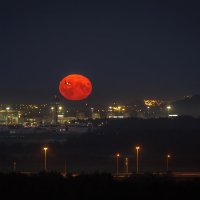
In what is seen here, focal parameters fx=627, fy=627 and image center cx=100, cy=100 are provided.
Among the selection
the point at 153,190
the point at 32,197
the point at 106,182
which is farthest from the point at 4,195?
the point at 153,190

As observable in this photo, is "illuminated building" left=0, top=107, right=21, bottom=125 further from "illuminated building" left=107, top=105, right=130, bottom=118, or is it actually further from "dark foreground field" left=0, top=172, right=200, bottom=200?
"dark foreground field" left=0, top=172, right=200, bottom=200

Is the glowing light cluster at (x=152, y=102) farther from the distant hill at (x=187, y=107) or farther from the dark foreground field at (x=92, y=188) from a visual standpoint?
the dark foreground field at (x=92, y=188)

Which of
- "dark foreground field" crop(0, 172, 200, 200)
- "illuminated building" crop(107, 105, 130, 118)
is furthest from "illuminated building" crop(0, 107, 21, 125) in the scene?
"dark foreground field" crop(0, 172, 200, 200)

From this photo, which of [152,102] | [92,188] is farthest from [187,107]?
[92,188]

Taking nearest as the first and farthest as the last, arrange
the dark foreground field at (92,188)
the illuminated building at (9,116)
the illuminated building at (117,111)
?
the dark foreground field at (92,188) → the illuminated building at (9,116) → the illuminated building at (117,111)

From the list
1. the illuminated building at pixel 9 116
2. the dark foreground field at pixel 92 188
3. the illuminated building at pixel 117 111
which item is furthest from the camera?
the illuminated building at pixel 117 111

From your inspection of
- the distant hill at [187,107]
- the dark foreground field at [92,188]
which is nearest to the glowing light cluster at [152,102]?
the distant hill at [187,107]

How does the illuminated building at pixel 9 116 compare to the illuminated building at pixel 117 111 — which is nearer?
the illuminated building at pixel 9 116

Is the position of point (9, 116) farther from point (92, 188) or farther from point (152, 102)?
point (92, 188)
